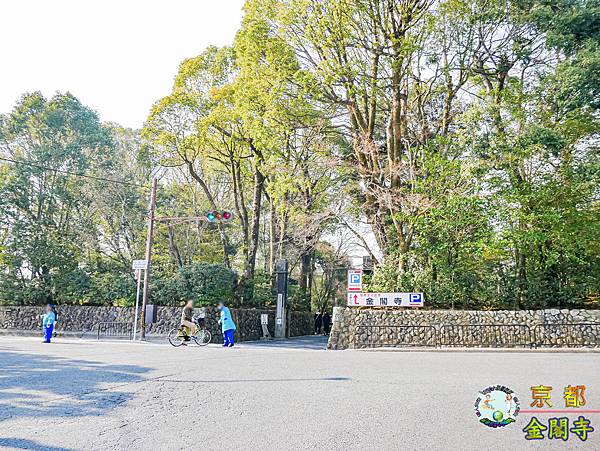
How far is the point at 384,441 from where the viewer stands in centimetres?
476

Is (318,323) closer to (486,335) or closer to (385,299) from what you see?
(385,299)

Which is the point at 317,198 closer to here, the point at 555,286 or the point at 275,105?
the point at 275,105

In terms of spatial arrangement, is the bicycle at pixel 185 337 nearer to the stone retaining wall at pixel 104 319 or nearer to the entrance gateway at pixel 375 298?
the stone retaining wall at pixel 104 319

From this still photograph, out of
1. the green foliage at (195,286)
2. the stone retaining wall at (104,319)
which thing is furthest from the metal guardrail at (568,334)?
the green foliage at (195,286)

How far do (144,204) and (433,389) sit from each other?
77.8 feet

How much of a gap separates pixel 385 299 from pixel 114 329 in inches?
532

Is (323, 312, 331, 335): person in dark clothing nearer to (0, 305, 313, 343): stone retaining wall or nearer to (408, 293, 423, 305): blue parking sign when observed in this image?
(0, 305, 313, 343): stone retaining wall

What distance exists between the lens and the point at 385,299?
60.1 feet

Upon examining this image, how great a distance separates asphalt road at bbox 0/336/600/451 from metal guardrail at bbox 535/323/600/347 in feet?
24.8

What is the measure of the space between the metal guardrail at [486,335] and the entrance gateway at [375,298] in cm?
129

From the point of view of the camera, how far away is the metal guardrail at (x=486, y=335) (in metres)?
17.2

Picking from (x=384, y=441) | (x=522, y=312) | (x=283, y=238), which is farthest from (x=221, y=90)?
(x=384, y=441)

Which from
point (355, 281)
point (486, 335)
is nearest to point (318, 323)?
point (355, 281)

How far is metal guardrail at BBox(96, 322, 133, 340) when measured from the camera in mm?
24250
